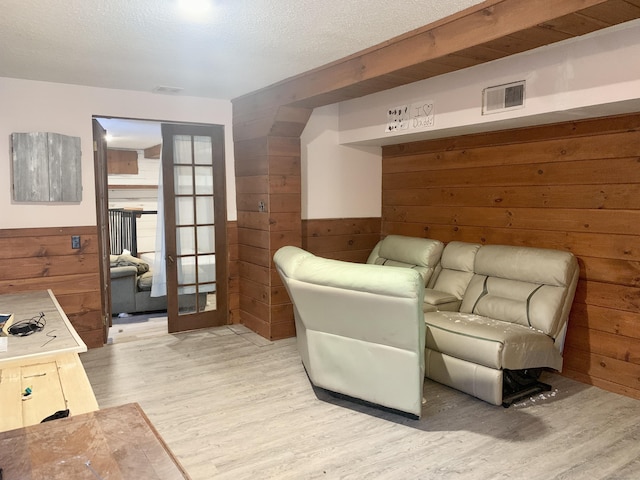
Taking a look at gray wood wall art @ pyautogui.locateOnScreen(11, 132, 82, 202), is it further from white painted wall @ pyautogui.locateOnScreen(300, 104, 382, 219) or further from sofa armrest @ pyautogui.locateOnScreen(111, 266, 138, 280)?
white painted wall @ pyautogui.locateOnScreen(300, 104, 382, 219)

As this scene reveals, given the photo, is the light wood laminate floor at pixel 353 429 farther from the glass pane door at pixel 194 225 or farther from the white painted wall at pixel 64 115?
the white painted wall at pixel 64 115

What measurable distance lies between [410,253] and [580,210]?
1.52 metres

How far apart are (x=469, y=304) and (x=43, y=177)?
11.9 feet

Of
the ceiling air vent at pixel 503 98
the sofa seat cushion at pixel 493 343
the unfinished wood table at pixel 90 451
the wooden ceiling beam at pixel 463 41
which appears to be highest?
the wooden ceiling beam at pixel 463 41

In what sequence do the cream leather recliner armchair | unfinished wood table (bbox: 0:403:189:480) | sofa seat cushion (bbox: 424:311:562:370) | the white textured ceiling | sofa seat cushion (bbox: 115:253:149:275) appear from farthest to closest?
sofa seat cushion (bbox: 115:253:149:275) → sofa seat cushion (bbox: 424:311:562:370) → the cream leather recliner armchair → the white textured ceiling → unfinished wood table (bbox: 0:403:189:480)

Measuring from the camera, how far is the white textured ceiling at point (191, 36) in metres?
2.41

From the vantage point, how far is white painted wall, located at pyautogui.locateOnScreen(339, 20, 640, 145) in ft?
8.83

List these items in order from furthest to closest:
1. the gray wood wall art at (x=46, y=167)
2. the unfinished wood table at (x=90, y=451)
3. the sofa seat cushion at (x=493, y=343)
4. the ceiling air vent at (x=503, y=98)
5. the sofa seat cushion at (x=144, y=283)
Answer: the sofa seat cushion at (x=144, y=283) → the gray wood wall art at (x=46, y=167) → the ceiling air vent at (x=503, y=98) → the sofa seat cushion at (x=493, y=343) → the unfinished wood table at (x=90, y=451)

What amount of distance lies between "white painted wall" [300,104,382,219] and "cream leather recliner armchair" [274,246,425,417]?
188 cm

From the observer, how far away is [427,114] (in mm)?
3957

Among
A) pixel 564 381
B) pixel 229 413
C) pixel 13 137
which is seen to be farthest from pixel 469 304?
pixel 13 137

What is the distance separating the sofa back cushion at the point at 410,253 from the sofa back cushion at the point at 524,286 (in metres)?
0.52

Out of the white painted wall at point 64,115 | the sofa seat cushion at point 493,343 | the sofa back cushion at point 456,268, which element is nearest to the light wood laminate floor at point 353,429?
the sofa seat cushion at point 493,343

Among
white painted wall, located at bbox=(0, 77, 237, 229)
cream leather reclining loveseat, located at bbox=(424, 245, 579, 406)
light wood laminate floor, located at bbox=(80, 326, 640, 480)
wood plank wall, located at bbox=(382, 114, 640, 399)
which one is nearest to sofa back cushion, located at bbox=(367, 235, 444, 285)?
wood plank wall, located at bbox=(382, 114, 640, 399)
